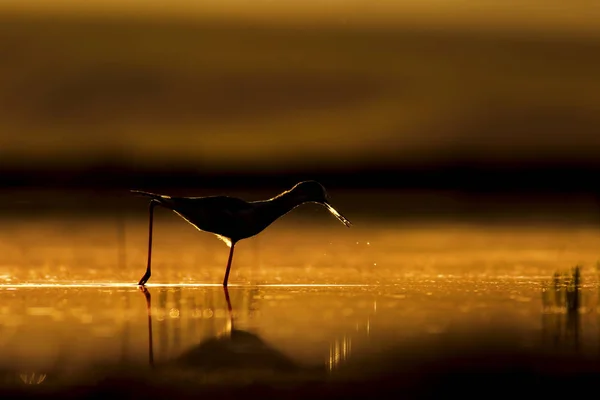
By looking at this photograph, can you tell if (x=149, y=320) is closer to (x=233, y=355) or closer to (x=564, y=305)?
A: (x=233, y=355)

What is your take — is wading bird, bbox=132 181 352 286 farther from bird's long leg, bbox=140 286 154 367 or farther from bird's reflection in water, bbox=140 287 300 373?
bird's reflection in water, bbox=140 287 300 373

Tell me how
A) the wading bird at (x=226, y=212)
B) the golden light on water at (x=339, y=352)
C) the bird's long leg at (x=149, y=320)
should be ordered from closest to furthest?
1. the golden light on water at (x=339, y=352)
2. the bird's long leg at (x=149, y=320)
3. the wading bird at (x=226, y=212)

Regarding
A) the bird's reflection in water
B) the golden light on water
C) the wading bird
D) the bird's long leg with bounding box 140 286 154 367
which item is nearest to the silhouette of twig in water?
the golden light on water

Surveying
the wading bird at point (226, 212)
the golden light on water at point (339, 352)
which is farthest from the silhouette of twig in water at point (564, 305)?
the wading bird at point (226, 212)

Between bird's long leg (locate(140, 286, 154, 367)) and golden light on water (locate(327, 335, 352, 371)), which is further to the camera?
bird's long leg (locate(140, 286, 154, 367))

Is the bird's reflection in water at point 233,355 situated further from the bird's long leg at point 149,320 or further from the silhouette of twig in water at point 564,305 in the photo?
the silhouette of twig in water at point 564,305

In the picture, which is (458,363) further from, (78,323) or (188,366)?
(78,323)

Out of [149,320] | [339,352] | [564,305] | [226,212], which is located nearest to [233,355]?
[339,352]

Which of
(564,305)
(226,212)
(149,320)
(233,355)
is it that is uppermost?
(226,212)
